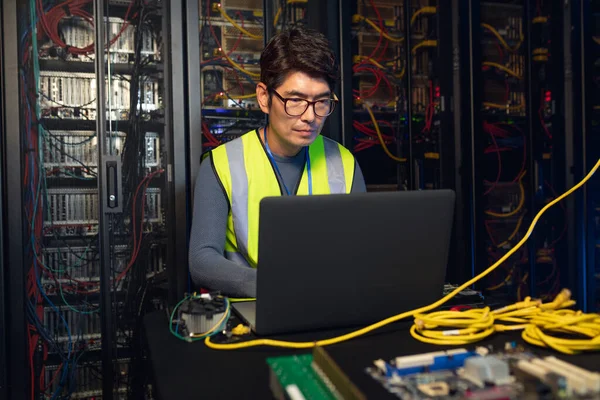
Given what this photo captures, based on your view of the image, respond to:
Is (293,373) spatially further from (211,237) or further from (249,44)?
(249,44)

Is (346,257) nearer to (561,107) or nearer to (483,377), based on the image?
(483,377)

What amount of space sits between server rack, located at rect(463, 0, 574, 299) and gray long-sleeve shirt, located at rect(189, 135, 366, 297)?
1.75 metres

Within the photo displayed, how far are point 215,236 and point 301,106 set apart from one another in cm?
44

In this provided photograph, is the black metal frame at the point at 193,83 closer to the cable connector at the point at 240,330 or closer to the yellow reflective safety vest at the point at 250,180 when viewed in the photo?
the yellow reflective safety vest at the point at 250,180

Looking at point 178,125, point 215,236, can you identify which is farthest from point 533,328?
point 178,125

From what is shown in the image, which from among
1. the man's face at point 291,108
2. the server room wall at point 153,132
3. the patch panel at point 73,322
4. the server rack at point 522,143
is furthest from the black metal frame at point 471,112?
the patch panel at point 73,322

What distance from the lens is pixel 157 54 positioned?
2.32 meters

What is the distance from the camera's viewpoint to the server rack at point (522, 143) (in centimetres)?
310

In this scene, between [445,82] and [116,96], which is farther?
[445,82]

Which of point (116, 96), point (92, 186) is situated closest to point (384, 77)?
point (116, 96)

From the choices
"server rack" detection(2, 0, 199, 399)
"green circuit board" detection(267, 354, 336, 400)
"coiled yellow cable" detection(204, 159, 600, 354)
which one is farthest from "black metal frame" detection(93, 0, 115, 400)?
"green circuit board" detection(267, 354, 336, 400)

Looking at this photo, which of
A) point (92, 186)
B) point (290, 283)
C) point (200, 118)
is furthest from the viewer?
point (92, 186)

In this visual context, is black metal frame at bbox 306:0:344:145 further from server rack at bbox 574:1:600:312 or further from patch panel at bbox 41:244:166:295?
server rack at bbox 574:1:600:312

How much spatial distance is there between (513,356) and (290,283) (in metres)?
0.33
